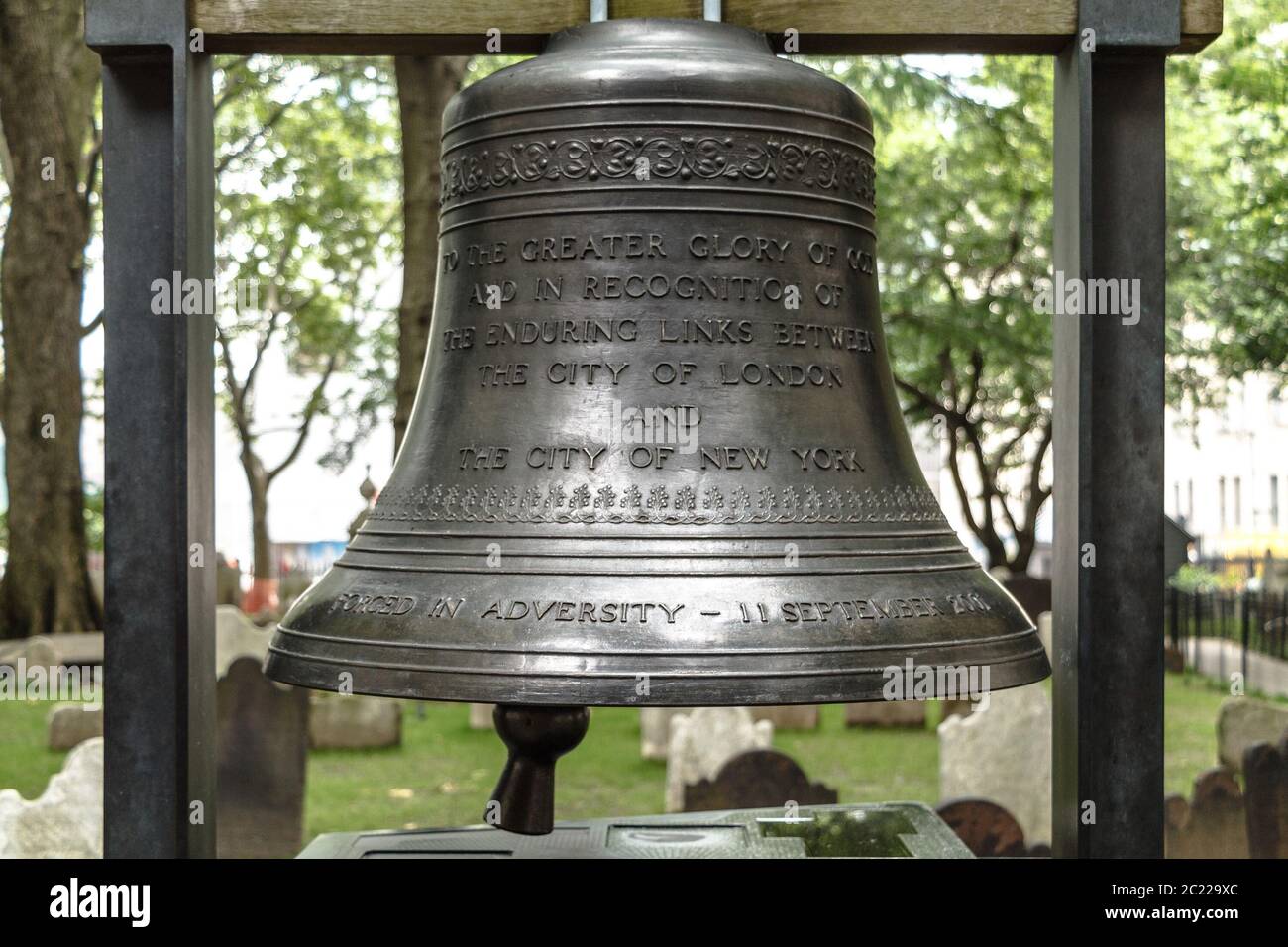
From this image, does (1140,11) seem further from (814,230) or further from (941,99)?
(941,99)

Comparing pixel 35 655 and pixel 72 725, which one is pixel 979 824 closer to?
pixel 72 725

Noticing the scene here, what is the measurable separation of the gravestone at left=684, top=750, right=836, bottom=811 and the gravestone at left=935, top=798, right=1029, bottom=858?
0.72m

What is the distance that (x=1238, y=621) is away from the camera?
19.8 meters

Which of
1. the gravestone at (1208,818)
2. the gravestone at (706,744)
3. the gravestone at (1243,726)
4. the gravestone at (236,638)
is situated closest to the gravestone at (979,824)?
the gravestone at (1208,818)

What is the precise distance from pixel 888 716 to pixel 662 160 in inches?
422

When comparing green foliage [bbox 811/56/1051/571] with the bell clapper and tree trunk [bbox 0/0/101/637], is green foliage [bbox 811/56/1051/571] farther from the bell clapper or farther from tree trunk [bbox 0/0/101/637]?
the bell clapper

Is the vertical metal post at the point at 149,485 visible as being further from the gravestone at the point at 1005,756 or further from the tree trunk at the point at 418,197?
the gravestone at the point at 1005,756

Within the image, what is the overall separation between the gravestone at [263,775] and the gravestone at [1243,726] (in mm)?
4999

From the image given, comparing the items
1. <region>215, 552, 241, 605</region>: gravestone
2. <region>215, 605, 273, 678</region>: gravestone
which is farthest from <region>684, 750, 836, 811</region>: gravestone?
<region>215, 552, 241, 605</region>: gravestone

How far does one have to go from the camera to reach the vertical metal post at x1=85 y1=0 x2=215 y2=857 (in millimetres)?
3037

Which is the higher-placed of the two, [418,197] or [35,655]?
[418,197]

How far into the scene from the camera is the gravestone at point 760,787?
20.6 ft

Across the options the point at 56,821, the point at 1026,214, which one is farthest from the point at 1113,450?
the point at 1026,214

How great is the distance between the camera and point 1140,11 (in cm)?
306
